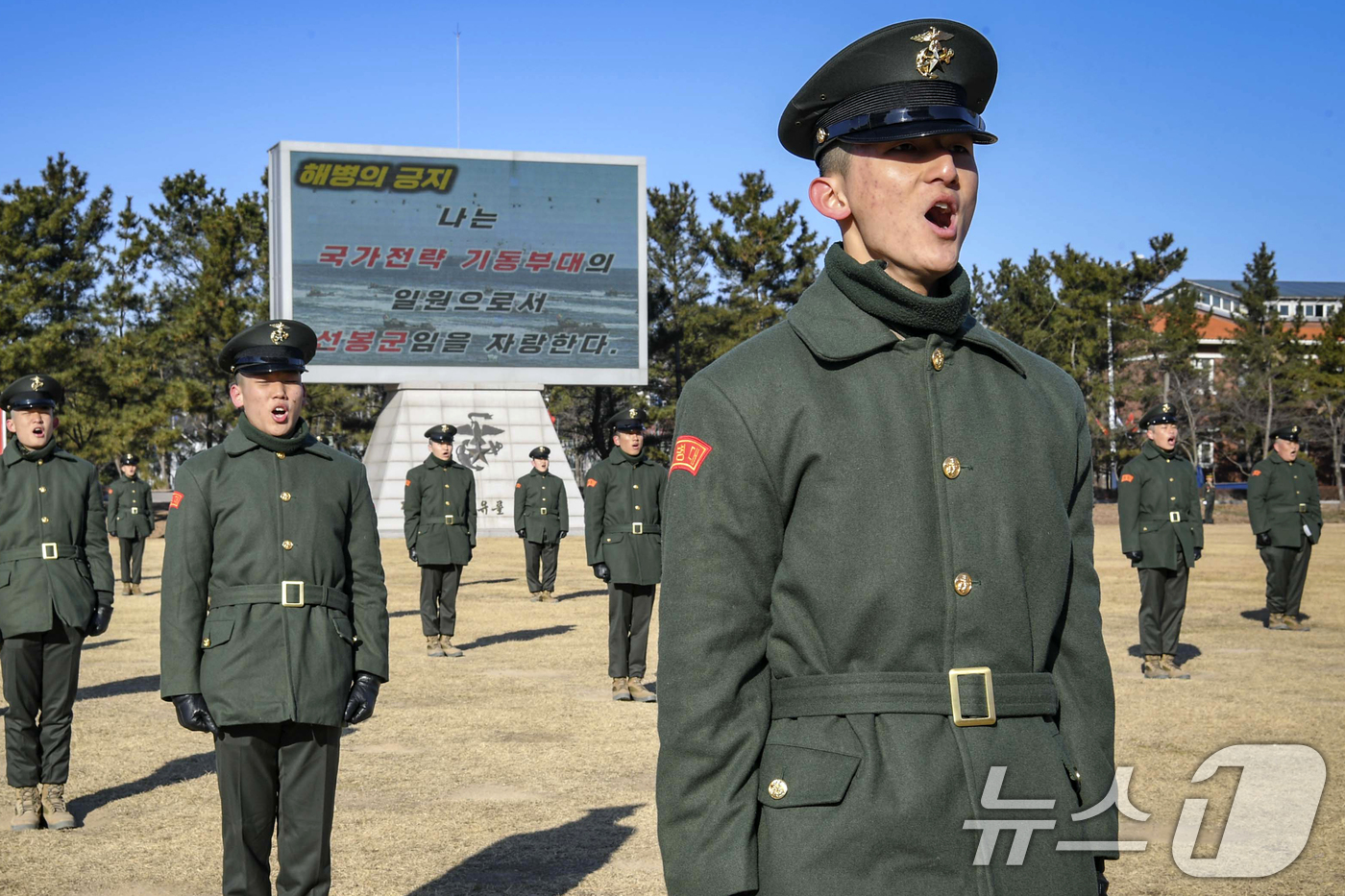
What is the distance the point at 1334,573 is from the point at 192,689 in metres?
24.1

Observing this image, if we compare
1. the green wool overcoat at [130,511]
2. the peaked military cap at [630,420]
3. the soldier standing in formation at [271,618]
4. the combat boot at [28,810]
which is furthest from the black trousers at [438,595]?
the soldier standing in formation at [271,618]

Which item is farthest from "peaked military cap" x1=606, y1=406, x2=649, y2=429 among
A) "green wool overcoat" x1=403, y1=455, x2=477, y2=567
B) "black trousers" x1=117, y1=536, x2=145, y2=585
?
"black trousers" x1=117, y1=536, x2=145, y2=585

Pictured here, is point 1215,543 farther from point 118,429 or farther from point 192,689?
point 118,429

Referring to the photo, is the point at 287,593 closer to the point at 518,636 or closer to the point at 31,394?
the point at 31,394

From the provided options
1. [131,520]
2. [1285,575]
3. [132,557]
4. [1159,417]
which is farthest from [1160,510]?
[132,557]

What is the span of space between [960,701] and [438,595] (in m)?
14.1

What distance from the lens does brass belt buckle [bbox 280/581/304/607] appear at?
522cm

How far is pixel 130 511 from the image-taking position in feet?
77.0

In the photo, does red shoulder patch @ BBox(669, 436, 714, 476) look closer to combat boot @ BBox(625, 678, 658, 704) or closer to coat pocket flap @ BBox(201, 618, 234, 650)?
coat pocket flap @ BBox(201, 618, 234, 650)

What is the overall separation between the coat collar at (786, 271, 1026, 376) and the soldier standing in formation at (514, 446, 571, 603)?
19623 millimetres

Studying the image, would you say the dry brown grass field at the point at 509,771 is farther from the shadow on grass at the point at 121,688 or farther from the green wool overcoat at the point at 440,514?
the green wool overcoat at the point at 440,514

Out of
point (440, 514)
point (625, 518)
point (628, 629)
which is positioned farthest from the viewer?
point (440, 514)

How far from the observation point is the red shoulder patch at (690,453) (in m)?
2.25

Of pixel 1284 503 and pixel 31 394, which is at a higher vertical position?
pixel 31 394
